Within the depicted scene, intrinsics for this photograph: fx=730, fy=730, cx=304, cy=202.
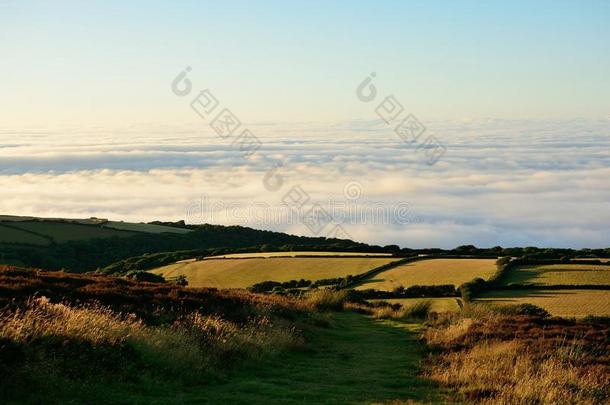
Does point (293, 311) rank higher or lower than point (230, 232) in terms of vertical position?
lower

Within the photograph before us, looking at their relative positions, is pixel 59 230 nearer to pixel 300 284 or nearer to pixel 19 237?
pixel 19 237

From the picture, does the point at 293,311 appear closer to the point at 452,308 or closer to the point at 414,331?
the point at 414,331

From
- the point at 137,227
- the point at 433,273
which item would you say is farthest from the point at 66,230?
the point at 433,273

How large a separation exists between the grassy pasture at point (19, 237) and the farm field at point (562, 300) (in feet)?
209

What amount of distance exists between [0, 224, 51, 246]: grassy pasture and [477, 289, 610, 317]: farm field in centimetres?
6376

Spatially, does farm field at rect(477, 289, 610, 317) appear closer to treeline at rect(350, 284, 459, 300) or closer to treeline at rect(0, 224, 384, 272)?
treeline at rect(350, 284, 459, 300)

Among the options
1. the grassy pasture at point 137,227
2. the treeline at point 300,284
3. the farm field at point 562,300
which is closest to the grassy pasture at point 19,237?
the grassy pasture at point 137,227

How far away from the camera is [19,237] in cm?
9550

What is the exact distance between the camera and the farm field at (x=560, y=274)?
5659cm

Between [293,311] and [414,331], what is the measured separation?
5589 mm

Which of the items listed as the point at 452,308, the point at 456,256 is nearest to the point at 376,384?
the point at 452,308

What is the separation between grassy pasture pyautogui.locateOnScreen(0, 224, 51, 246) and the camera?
92.9m

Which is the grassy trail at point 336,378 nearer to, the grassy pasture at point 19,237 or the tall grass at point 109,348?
the tall grass at point 109,348

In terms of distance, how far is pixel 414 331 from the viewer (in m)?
33.0
